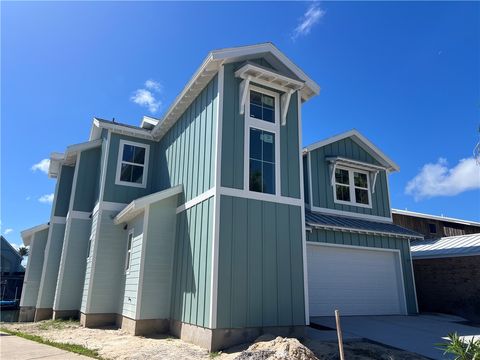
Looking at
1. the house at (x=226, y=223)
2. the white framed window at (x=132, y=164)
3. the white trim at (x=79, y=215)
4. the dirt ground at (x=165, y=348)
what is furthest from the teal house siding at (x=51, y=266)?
the white framed window at (x=132, y=164)

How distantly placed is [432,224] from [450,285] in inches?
390

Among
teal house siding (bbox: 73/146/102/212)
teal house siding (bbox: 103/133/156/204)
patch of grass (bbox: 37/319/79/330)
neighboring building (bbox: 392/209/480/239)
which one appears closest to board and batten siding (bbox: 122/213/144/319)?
teal house siding (bbox: 103/133/156/204)

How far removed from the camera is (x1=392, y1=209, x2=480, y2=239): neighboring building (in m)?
21.4

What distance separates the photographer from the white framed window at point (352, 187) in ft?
46.6

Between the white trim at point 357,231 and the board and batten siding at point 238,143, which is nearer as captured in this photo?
the board and batten siding at point 238,143

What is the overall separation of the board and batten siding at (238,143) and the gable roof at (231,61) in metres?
0.30

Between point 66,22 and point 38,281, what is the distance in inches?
412

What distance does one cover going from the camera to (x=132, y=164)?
13438 millimetres

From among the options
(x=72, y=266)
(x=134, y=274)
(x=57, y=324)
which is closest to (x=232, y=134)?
(x=134, y=274)

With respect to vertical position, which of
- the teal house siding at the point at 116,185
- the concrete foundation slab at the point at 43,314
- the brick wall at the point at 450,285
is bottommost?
the concrete foundation slab at the point at 43,314

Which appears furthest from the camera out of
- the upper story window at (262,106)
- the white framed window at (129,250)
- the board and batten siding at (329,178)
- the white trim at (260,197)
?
the board and batten siding at (329,178)

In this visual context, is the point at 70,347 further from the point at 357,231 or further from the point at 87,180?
the point at 357,231

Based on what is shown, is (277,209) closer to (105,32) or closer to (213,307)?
(213,307)

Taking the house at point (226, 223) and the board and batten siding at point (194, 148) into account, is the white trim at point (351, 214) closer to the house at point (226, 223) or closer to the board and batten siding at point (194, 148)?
the house at point (226, 223)
